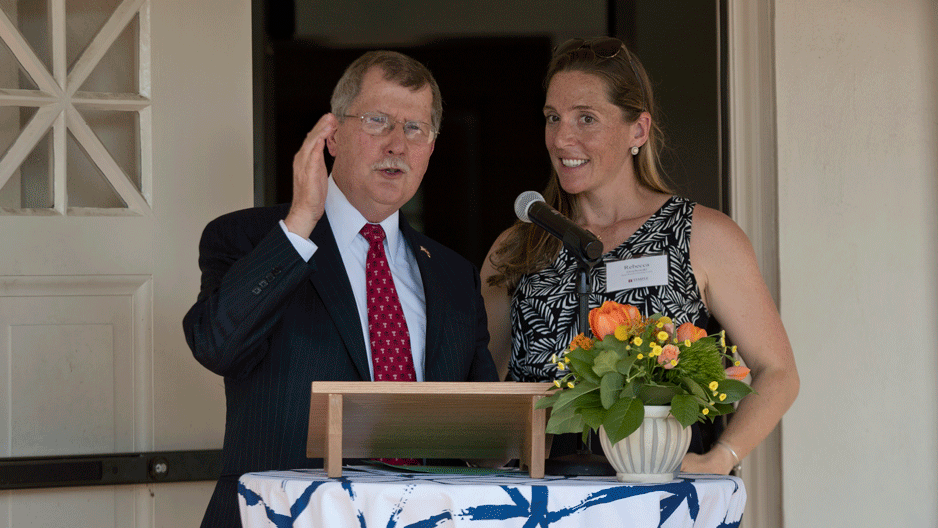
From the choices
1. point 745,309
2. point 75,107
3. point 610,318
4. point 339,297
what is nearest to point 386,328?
point 339,297

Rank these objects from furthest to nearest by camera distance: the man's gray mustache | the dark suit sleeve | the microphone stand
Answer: the man's gray mustache < the dark suit sleeve < the microphone stand

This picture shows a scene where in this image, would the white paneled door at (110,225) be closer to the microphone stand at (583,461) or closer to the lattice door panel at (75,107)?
the lattice door panel at (75,107)

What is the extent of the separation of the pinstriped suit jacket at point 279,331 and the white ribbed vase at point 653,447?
2.22 feet

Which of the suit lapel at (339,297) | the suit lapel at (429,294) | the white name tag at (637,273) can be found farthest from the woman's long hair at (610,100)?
the suit lapel at (339,297)

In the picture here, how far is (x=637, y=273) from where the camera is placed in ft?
7.84

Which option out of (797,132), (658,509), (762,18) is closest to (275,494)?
(658,509)

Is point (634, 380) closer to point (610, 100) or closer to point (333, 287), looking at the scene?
point (333, 287)

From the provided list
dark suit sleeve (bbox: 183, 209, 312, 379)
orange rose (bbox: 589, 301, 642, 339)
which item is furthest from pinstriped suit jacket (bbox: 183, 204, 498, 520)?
orange rose (bbox: 589, 301, 642, 339)

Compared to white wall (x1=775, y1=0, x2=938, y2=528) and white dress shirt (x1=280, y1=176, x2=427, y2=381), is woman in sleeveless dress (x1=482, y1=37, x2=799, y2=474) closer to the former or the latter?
white dress shirt (x1=280, y1=176, x2=427, y2=381)

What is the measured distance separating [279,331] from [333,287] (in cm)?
15

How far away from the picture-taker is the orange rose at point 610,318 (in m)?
1.53

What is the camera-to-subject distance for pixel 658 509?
137 centimetres

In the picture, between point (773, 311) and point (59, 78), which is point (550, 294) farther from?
point (59, 78)

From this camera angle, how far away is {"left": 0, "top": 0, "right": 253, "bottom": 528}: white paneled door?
8.94 feet
